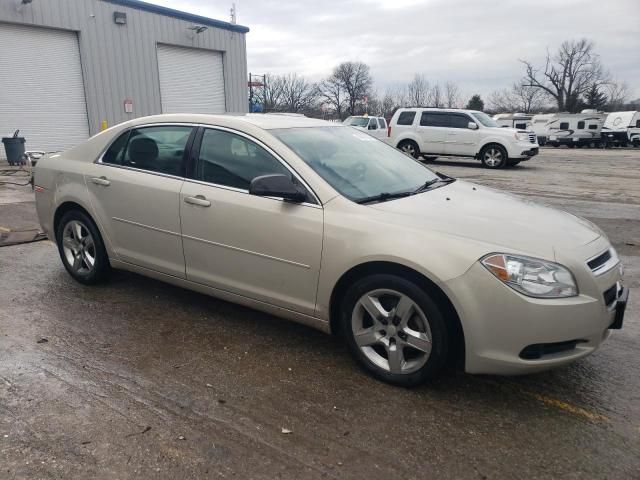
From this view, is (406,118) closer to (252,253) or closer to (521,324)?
(252,253)

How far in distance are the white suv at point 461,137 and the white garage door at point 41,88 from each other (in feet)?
37.2

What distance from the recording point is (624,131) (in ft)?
114

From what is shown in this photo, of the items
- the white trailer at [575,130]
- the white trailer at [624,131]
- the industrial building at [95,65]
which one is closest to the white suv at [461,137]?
the industrial building at [95,65]

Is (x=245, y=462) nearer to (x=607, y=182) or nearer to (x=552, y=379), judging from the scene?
(x=552, y=379)

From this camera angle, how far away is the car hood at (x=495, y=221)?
9.42ft

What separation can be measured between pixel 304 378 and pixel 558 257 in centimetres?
161

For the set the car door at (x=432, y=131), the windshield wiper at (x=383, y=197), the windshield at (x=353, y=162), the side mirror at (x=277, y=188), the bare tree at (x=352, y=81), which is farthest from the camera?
the bare tree at (x=352, y=81)

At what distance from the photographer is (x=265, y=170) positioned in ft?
11.8

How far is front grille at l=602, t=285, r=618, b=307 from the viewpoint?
9.39 feet

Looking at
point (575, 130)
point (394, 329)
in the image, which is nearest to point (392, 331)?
point (394, 329)

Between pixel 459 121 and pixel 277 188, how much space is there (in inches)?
613

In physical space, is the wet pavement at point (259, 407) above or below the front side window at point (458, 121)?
below

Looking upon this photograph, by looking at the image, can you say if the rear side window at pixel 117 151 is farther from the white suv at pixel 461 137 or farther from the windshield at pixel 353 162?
the white suv at pixel 461 137

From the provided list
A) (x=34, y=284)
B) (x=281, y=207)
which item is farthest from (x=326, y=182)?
(x=34, y=284)
